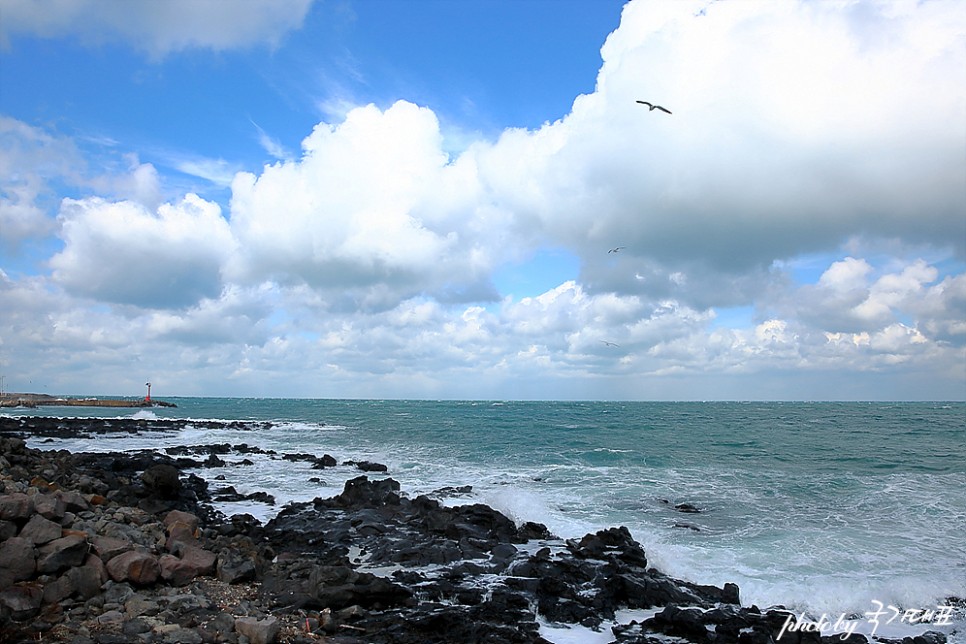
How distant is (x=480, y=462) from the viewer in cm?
3231

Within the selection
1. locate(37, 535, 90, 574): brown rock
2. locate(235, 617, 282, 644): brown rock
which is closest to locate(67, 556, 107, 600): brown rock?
locate(37, 535, 90, 574): brown rock

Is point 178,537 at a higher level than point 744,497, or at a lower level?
higher

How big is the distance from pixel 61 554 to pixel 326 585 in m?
3.88

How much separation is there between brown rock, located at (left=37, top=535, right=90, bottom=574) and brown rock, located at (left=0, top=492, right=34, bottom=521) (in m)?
0.88

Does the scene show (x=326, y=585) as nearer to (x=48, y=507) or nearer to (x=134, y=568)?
(x=134, y=568)

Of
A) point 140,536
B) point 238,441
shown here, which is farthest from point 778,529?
point 238,441

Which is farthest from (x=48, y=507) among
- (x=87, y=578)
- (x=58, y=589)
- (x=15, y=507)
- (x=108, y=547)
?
(x=58, y=589)

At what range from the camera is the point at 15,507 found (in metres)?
8.94

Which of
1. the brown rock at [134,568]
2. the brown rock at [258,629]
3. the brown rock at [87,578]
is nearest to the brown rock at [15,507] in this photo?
the brown rock at [87,578]

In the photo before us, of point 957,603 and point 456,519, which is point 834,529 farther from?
point 456,519

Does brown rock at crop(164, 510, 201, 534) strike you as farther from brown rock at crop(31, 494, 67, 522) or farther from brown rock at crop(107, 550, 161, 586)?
brown rock at crop(107, 550, 161, 586)

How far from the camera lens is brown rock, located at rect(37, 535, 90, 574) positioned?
8.25 meters

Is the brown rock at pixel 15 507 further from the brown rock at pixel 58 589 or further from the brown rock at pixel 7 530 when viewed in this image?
the brown rock at pixel 58 589

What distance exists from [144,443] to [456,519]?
113 feet
